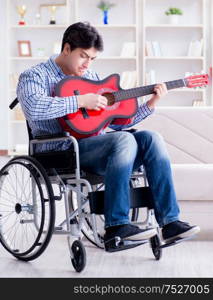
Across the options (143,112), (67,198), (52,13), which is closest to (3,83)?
(52,13)

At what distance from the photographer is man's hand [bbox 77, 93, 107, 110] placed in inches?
98.7

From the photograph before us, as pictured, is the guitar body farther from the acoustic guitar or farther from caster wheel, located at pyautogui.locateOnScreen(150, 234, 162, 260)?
caster wheel, located at pyautogui.locateOnScreen(150, 234, 162, 260)

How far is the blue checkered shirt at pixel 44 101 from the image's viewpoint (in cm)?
247

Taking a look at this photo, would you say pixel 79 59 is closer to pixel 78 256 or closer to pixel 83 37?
pixel 83 37

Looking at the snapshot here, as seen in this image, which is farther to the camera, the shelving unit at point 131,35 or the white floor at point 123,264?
the shelving unit at point 131,35

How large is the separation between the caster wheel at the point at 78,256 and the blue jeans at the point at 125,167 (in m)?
0.14

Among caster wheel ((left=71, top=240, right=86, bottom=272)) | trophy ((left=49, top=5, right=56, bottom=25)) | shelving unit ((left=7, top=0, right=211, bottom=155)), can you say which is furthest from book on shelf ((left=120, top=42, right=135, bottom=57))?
caster wheel ((left=71, top=240, right=86, bottom=272))

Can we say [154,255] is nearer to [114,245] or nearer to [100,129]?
[114,245]

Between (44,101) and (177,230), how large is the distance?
690 mm

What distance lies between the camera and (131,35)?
24.9ft

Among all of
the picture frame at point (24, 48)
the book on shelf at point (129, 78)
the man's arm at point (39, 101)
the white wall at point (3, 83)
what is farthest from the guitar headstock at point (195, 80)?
the white wall at point (3, 83)

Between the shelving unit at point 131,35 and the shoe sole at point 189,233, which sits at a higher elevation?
the shelving unit at point 131,35

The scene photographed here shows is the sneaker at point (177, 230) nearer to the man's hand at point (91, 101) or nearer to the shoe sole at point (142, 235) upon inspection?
the shoe sole at point (142, 235)

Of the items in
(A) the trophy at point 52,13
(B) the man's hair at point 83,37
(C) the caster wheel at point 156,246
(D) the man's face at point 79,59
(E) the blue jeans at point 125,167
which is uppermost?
(A) the trophy at point 52,13
